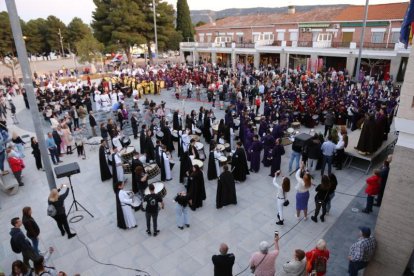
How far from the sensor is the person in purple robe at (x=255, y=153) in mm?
11133

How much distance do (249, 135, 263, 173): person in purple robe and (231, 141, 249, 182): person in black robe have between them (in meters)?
0.62

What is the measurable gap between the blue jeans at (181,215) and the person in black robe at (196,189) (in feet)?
1.24

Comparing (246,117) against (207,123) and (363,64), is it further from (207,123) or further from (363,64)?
(363,64)

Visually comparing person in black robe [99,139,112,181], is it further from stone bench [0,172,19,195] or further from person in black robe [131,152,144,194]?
stone bench [0,172,19,195]

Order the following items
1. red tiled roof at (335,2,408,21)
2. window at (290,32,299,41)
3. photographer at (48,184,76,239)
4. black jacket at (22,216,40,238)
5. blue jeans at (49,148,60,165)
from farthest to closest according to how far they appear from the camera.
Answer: window at (290,32,299,41)
red tiled roof at (335,2,408,21)
blue jeans at (49,148,60,165)
photographer at (48,184,76,239)
black jacket at (22,216,40,238)

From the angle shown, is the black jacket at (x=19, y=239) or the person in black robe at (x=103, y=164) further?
the person in black robe at (x=103, y=164)

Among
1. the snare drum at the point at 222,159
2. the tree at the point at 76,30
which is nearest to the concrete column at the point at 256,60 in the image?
the snare drum at the point at 222,159

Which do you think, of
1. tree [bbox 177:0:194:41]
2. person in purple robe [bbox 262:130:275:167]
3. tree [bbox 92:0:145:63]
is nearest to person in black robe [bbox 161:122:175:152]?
person in purple robe [bbox 262:130:275:167]

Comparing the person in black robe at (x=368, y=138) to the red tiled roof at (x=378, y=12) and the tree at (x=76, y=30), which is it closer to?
the red tiled roof at (x=378, y=12)

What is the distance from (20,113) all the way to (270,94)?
17.8 meters

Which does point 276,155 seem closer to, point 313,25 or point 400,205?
point 400,205

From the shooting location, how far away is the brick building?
28672 mm

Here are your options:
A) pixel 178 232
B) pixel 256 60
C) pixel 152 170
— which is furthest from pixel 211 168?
pixel 256 60

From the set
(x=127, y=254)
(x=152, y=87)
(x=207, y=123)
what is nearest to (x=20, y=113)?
(x=152, y=87)
